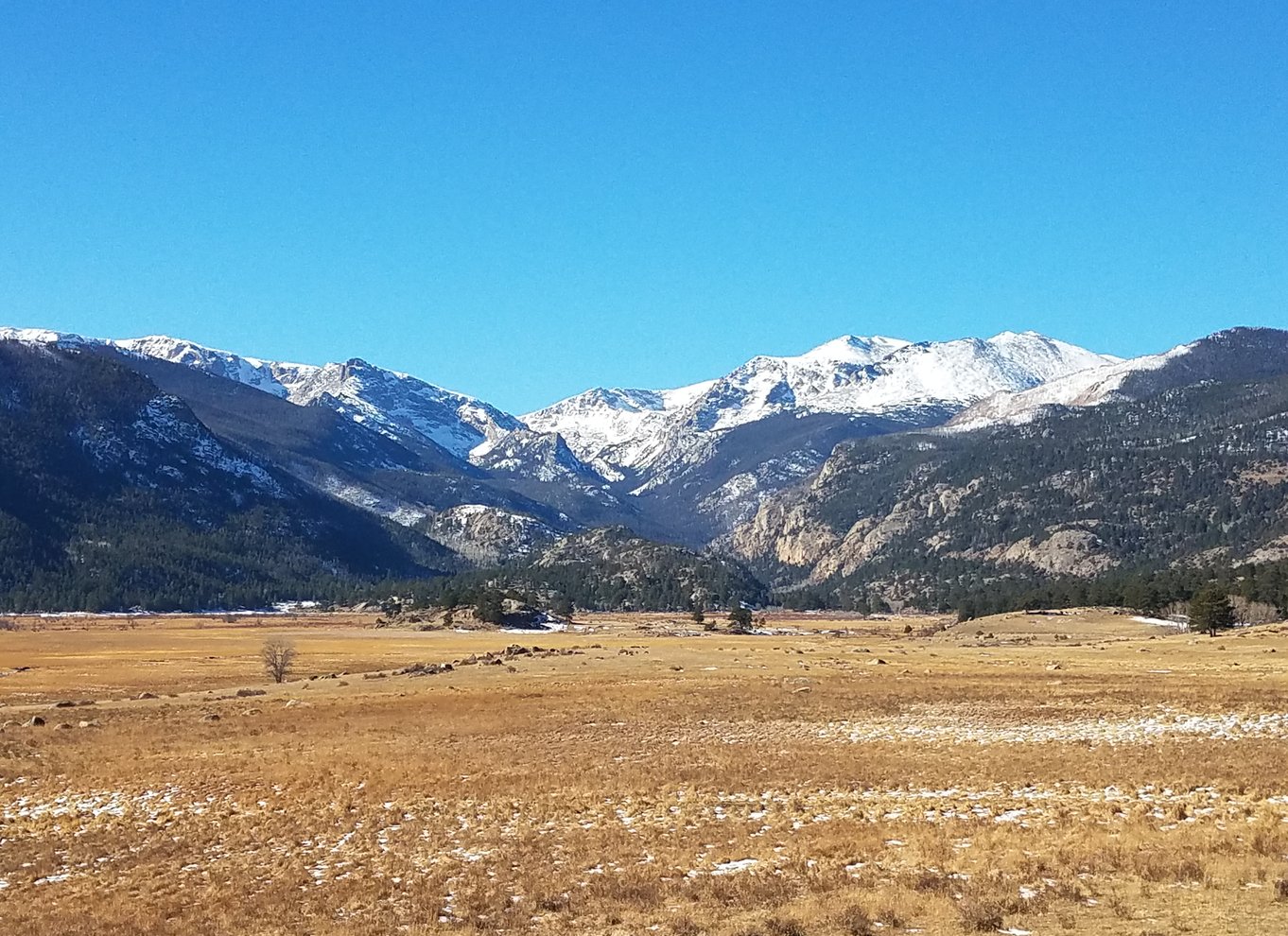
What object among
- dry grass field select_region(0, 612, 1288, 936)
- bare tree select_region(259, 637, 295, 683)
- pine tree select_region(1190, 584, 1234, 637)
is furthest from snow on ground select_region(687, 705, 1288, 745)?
pine tree select_region(1190, 584, 1234, 637)

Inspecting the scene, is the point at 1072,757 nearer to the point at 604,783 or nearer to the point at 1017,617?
the point at 604,783

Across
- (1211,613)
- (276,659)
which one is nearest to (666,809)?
(276,659)

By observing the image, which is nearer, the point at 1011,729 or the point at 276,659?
the point at 1011,729

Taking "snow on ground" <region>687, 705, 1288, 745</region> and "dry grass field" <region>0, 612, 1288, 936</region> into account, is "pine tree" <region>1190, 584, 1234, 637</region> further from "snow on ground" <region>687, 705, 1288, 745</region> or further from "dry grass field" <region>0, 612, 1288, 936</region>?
"snow on ground" <region>687, 705, 1288, 745</region>

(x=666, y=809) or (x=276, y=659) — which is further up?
(x=666, y=809)

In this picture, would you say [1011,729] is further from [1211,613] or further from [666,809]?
[1211,613]

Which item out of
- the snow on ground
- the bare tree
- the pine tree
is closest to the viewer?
the snow on ground

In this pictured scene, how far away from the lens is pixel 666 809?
29.3m

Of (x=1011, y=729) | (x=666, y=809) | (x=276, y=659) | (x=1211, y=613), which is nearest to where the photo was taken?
(x=666, y=809)

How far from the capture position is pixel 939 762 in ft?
117

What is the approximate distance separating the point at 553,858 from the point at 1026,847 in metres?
10.1

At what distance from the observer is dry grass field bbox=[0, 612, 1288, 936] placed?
61.6 ft

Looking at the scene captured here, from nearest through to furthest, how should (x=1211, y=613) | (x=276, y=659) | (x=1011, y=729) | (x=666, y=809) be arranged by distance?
(x=666, y=809) < (x=1011, y=729) < (x=276, y=659) < (x=1211, y=613)

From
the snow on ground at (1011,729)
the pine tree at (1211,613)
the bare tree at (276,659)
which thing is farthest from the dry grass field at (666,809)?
the pine tree at (1211,613)
